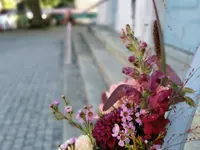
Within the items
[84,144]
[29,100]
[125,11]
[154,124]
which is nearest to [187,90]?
[154,124]

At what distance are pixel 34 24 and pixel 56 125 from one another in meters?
18.0

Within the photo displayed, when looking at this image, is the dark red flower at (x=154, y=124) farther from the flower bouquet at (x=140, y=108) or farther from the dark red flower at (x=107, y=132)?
the dark red flower at (x=107, y=132)

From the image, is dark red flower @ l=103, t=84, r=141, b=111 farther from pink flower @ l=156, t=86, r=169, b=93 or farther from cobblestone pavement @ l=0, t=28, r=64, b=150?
cobblestone pavement @ l=0, t=28, r=64, b=150

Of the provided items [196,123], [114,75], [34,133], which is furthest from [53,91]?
[196,123]

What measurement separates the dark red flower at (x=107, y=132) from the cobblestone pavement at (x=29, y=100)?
7.61 ft

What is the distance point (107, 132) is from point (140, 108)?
0.16 m

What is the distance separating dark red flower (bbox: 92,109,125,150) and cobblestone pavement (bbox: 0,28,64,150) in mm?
2319

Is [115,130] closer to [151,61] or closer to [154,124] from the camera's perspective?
[154,124]

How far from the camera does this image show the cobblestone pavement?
3805 millimetres

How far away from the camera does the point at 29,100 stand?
17.3 feet

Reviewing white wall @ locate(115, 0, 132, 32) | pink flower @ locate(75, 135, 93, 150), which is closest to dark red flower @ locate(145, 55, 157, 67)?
pink flower @ locate(75, 135, 93, 150)

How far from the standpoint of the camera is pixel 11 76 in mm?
7129

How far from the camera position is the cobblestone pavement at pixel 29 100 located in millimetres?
3805

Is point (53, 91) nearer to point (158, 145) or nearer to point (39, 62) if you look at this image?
point (39, 62)
